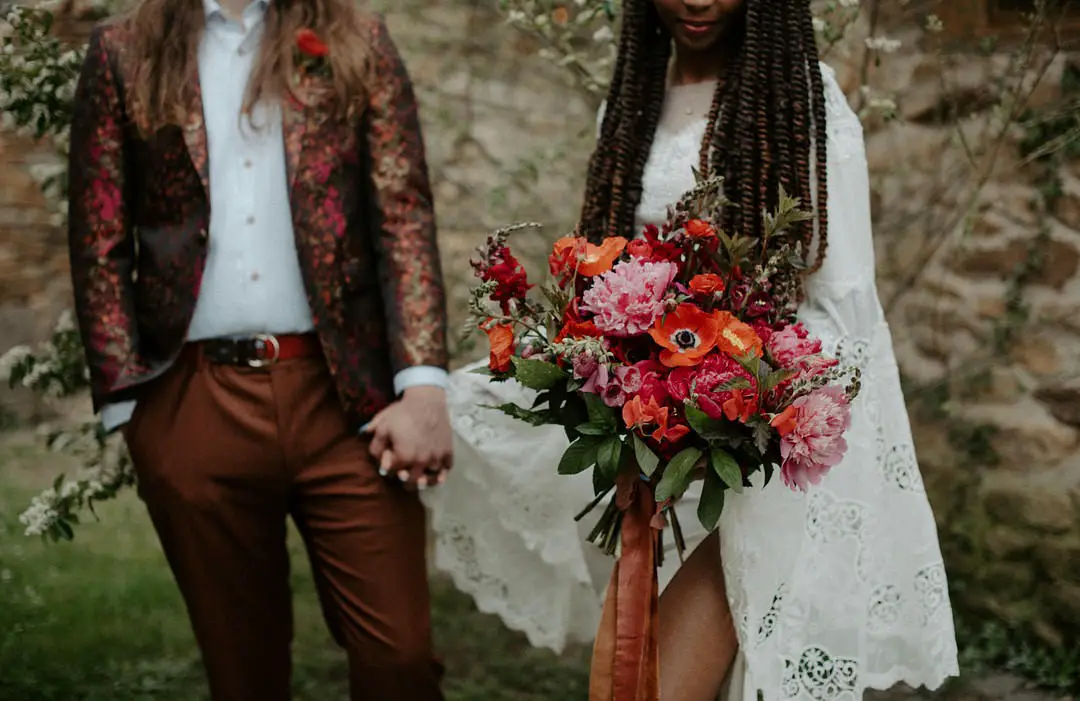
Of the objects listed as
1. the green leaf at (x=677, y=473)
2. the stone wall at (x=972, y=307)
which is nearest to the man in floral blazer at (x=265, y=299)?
the green leaf at (x=677, y=473)

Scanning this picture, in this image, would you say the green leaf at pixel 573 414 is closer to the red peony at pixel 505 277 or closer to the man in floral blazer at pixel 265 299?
the red peony at pixel 505 277

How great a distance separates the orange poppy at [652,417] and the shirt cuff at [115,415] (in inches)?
49.4

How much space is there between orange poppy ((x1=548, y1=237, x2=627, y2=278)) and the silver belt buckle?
0.76 m

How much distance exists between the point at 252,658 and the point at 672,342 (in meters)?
1.31

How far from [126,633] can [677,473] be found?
9.70 feet

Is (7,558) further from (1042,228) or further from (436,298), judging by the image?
(1042,228)

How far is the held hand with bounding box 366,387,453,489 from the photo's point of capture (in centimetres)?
238

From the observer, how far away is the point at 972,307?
151 inches

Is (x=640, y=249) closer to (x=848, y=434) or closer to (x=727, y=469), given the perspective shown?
(x=727, y=469)

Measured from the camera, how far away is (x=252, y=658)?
2518 millimetres

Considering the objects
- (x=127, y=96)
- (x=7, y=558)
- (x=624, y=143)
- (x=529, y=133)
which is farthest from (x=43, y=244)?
(x=624, y=143)

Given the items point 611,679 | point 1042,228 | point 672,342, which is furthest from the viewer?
point 1042,228

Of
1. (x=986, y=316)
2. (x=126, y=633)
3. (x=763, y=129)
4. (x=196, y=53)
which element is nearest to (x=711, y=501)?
(x=763, y=129)

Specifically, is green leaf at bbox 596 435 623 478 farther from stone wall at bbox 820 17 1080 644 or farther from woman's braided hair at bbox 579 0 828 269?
stone wall at bbox 820 17 1080 644
